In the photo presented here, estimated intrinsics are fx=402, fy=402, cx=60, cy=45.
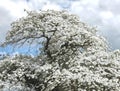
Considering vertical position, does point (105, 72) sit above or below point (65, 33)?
below

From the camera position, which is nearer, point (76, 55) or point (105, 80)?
point (105, 80)

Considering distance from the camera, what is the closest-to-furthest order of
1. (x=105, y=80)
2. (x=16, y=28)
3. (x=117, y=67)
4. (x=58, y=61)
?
1. (x=105, y=80)
2. (x=117, y=67)
3. (x=58, y=61)
4. (x=16, y=28)

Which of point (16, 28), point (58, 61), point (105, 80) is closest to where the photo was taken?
point (105, 80)

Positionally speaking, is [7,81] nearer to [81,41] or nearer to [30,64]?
[30,64]

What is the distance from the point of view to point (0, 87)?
21.2m

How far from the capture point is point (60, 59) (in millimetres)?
21703

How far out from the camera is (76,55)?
21.6m

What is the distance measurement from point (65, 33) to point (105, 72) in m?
3.64

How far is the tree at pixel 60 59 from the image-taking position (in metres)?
19.3

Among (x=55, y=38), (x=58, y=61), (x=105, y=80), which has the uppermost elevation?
(x=55, y=38)

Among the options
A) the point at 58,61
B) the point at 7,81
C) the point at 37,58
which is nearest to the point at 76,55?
the point at 58,61

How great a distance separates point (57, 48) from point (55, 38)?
57cm

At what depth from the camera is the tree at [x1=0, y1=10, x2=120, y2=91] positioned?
63.5 feet

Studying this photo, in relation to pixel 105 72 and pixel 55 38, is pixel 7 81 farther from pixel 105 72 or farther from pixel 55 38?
pixel 105 72
